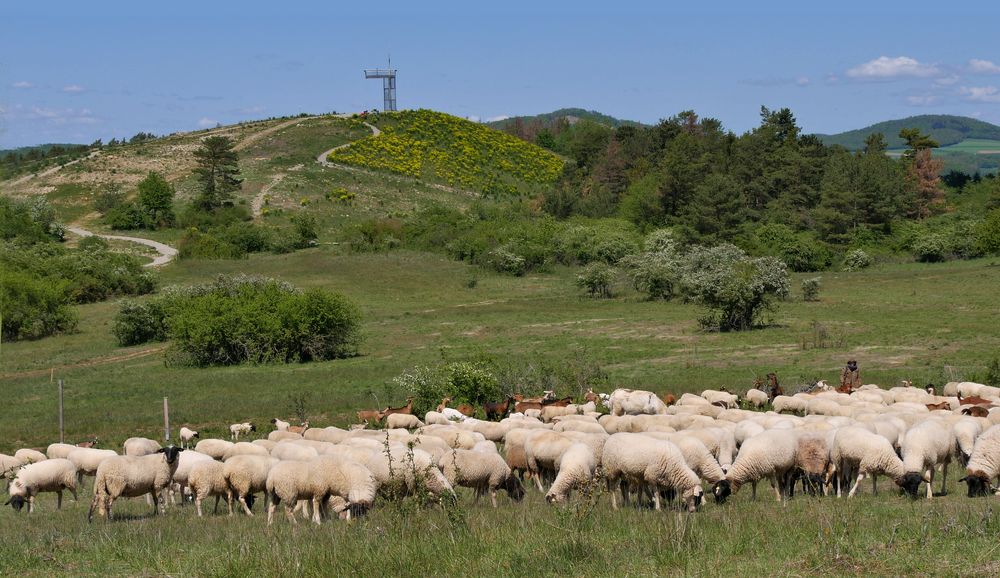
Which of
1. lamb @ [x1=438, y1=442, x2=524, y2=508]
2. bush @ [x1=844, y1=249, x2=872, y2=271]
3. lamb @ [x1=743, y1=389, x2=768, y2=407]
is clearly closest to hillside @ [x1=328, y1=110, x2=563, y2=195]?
bush @ [x1=844, y1=249, x2=872, y2=271]

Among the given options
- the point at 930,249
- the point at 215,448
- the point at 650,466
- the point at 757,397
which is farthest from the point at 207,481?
the point at 930,249

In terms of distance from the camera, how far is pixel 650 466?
15.7 metres

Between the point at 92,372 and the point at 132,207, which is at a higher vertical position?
the point at 132,207

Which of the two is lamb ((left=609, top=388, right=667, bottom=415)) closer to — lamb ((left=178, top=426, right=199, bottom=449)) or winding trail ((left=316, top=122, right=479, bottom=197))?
lamb ((left=178, top=426, right=199, bottom=449))

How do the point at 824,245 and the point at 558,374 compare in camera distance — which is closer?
the point at 558,374

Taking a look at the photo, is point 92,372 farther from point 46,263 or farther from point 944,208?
point 944,208

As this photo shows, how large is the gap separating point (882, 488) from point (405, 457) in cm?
807

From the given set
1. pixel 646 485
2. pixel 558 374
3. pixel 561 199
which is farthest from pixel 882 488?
pixel 561 199

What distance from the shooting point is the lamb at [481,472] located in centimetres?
1688

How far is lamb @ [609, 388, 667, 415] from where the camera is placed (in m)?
26.8

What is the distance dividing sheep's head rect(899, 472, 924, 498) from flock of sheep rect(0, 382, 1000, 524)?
0.07 ft

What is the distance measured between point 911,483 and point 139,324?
49.2 metres

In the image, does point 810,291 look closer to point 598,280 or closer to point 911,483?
point 598,280

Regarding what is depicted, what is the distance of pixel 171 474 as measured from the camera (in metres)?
17.5
